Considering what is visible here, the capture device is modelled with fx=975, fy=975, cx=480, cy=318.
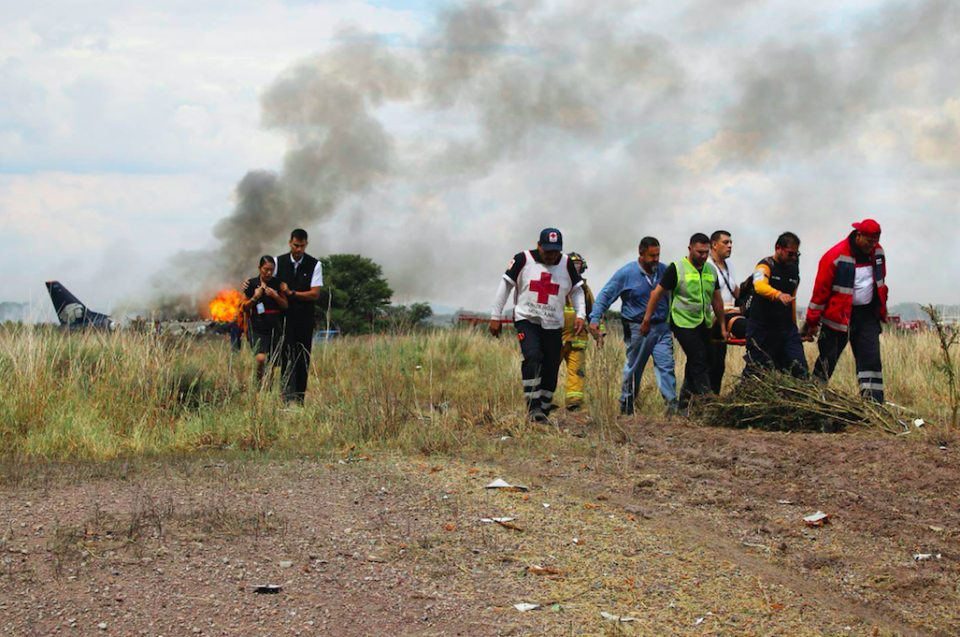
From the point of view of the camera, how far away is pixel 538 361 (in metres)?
9.08

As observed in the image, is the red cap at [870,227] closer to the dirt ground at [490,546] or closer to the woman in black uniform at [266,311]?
the dirt ground at [490,546]

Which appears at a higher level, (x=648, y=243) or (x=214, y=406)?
(x=648, y=243)

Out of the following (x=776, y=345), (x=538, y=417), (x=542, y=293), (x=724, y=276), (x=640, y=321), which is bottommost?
(x=538, y=417)

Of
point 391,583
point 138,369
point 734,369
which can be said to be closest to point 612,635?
point 391,583

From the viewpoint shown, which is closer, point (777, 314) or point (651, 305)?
point (777, 314)

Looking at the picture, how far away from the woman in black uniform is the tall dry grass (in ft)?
0.85

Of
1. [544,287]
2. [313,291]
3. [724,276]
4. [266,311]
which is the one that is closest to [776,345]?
[724,276]

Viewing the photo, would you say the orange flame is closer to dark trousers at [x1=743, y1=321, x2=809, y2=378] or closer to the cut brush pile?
dark trousers at [x1=743, y1=321, x2=809, y2=378]

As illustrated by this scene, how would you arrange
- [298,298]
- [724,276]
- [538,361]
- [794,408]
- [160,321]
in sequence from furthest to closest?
[160,321], [298,298], [724,276], [538,361], [794,408]

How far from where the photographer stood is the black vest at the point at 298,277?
10281mm

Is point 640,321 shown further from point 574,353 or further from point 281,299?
point 281,299

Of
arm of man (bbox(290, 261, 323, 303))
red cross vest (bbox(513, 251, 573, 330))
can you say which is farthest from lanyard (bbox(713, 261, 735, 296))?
arm of man (bbox(290, 261, 323, 303))

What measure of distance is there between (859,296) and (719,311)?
1.42 m

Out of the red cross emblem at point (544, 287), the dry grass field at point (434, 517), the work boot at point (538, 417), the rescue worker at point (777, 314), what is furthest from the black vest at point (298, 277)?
the rescue worker at point (777, 314)
